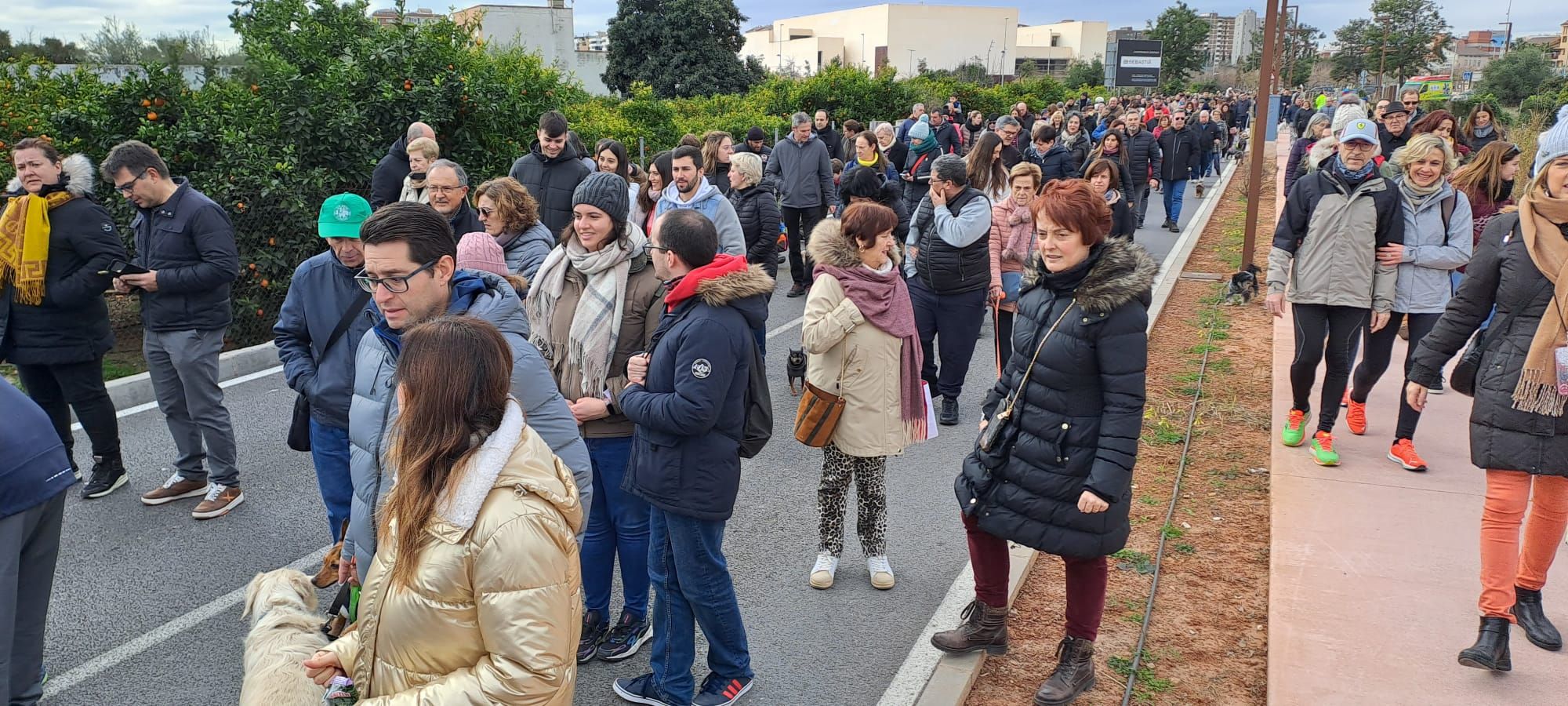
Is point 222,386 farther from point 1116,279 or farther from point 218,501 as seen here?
point 1116,279

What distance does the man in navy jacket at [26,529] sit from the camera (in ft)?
9.56

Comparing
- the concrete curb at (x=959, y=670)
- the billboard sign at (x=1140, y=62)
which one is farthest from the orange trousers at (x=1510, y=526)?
the billboard sign at (x=1140, y=62)

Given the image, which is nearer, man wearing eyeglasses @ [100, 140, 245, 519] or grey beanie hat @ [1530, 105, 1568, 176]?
grey beanie hat @ [1530, 105, 1568, 176]

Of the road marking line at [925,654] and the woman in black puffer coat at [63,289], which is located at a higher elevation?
the woman in black puffer coat at [63,289]

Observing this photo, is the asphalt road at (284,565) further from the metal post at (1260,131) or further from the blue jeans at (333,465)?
the metal post at (1260,131)

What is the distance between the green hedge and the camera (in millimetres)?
8875

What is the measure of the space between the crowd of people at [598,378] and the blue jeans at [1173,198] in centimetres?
920

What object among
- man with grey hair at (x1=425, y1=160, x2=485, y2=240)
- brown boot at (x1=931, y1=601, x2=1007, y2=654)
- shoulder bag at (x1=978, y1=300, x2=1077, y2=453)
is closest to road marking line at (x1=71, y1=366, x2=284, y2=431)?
man with grey hair at (x1=425, y1=160, x2=485, y2=240)

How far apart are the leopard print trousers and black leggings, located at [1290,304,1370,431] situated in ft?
9.81

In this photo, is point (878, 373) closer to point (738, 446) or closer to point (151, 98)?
point (738, 446)

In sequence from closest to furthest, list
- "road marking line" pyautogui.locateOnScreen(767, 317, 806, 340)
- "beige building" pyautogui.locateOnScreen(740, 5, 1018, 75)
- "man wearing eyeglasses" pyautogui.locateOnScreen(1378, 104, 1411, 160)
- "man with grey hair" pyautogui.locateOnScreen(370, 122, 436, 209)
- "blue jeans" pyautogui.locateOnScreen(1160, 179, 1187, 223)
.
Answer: "man with grey hair" pyautogui.locateOnScreen(370, 122, 436, 209) → "road marking line" pyautogui.locateOnScreen(767, 317, 806, 340) → "man wearing eyeglasses" pyautogui.locateOnScreen(1378, 104, 1411, 160) → "blue jeans" pyautogui.locateOnScreen(1160, 179, 1187, 223) → "beige building" pyautogui.locateOnScreen(740, 5, 1018, 75)

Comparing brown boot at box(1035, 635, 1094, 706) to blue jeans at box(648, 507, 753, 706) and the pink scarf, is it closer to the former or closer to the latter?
blue jeans at box(648, 507, 753, 706)

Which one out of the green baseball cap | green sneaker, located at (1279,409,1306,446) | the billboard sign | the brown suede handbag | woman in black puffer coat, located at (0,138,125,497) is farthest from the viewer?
the billboard sign

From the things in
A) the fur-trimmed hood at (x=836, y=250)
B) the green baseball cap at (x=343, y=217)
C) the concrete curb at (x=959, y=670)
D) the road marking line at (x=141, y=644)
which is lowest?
the road marking line at (x=141, y=644)
